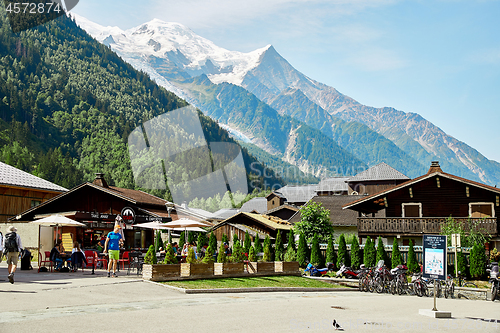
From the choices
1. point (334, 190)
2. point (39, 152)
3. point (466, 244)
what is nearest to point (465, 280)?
point (466, 244)

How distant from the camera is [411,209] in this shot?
125 ft

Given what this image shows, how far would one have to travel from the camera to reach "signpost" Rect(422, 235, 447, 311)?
14.5 metres

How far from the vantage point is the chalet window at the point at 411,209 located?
3791cm

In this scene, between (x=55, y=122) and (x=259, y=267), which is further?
(x=55, y=122)

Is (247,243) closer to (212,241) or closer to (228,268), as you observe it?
(212,241)

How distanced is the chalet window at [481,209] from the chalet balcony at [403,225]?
2046 millimetres

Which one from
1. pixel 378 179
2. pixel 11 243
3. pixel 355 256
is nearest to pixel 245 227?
pixel 355 256

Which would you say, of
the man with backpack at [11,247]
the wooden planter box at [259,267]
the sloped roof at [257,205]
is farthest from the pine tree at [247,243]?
the sloped roof at [257,205]

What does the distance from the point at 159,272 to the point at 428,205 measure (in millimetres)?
25805

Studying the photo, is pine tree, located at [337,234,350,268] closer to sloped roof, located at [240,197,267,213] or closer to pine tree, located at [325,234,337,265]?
pine tree, located at [325,234,337,265]

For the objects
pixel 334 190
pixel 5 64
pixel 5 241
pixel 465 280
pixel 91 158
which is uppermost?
pixel 5 64

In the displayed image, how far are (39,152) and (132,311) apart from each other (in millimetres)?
147392

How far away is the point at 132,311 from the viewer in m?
11.8

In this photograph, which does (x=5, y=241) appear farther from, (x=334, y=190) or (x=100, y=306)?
(x=334, y=190)
